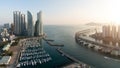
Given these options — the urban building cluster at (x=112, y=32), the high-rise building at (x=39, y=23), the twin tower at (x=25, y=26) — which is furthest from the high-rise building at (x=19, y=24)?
the urban building cluster at (x=112, y=32)

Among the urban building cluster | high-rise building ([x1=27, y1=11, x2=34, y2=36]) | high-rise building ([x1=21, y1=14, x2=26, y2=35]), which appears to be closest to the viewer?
the urban building cluster

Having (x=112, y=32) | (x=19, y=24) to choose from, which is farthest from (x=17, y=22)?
(x=112, y=32)

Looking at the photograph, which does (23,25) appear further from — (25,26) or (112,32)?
(112,32)

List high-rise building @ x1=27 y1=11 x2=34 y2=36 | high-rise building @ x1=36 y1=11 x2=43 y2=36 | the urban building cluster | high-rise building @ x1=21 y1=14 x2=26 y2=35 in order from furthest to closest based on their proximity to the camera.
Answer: high-rise building @ x1=21 y1=14 x2=26 y2=35
high-rise building @ x1=36 y1=11 x2=43 y2=36
high-rise building @ x1=27 y1=11 x2=34 y2=36
the urban building cluster

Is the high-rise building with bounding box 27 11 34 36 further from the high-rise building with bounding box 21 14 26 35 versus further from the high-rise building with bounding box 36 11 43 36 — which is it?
→ the high-rise building with bounding box 36 11 43 36

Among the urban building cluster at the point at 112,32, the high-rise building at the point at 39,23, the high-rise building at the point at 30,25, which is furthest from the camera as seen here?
the high-rise building at the point at 39,23

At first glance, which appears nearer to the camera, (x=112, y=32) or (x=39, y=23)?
(x=112, y=32)

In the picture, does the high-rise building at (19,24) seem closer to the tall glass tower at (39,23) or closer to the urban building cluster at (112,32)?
the tall glass tower at (39,23)

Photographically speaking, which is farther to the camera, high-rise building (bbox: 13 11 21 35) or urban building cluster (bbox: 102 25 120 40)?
high-rise building (bbox: 13 11 21 35)

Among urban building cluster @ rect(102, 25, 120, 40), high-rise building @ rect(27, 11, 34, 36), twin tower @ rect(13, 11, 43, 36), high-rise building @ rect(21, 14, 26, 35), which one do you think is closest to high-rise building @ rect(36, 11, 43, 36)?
twin tower @ rect(13, 11, 43, 36)

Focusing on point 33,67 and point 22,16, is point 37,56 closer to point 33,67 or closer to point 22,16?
point 33,67

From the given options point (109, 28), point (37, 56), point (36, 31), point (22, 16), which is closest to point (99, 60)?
point (37, 56)
